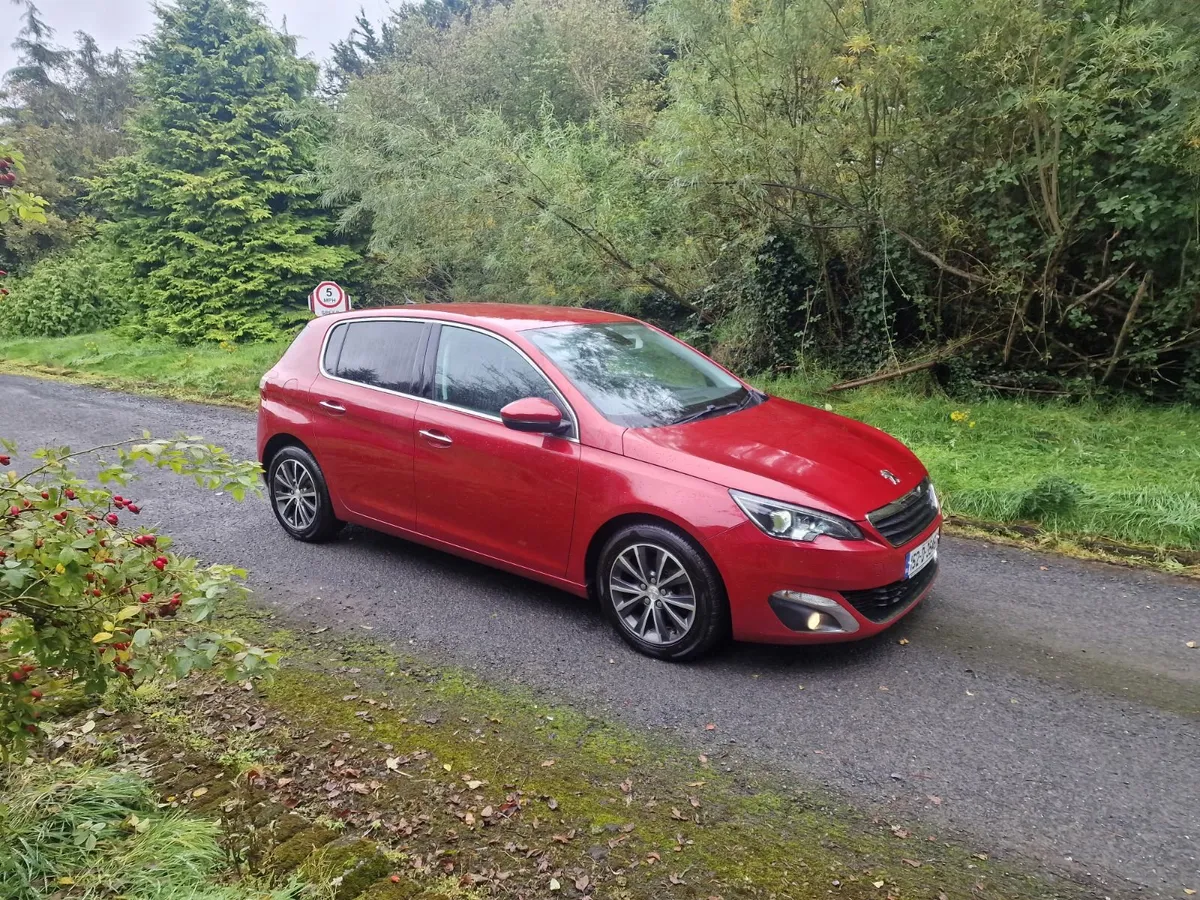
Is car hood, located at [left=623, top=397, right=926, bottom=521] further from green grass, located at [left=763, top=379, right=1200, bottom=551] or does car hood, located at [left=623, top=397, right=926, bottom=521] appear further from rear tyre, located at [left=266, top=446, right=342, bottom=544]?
rear tyre, located at [left=266, top=446, right=342, bottom=544]

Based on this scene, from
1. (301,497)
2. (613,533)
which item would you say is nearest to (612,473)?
(613,533)

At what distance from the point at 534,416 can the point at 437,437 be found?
797 millimetres

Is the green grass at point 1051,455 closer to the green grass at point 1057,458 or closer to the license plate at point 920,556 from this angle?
the green grass at point 1057,458

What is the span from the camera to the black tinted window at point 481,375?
4.29 m

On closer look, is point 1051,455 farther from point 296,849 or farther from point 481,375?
point 296,849

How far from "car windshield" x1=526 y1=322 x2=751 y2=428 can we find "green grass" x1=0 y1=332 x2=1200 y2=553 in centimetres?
250

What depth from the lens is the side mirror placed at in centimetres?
396

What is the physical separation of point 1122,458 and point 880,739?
5.02 metres

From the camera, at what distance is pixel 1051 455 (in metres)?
6.99

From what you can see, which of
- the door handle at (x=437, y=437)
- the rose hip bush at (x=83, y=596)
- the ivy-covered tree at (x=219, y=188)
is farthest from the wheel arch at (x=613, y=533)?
the ivy-covered tree at (x=219, y=188)

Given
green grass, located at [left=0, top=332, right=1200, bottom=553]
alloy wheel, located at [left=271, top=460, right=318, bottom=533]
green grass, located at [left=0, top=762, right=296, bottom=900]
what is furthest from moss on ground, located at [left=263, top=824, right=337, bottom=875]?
green grass, located at [left=0, top=332, right=1200, bottom=553]

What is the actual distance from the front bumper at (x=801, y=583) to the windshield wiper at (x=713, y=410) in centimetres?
87

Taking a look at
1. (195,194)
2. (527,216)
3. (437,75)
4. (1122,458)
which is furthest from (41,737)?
(437,75)

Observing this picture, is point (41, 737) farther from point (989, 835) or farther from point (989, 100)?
point (989, 100)
